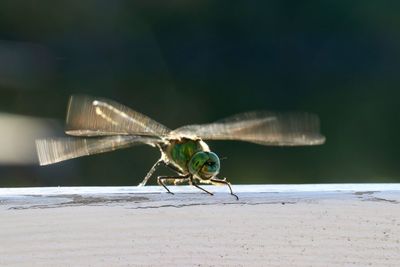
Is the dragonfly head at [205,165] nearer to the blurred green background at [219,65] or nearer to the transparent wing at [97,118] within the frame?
the transparent wing at [97,118]

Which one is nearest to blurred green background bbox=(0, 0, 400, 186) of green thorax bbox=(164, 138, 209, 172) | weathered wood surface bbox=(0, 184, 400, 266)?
green thorax bbox=(164, 138, 209, 172)

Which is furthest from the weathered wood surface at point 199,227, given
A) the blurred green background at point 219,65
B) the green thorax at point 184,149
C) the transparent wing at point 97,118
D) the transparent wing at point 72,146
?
the blurred green background at point 219,65

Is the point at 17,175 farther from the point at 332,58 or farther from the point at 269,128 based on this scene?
the point at 269,128

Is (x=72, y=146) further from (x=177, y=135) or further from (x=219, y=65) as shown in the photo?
(x=219, y=65)

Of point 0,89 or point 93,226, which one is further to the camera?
point 0,89

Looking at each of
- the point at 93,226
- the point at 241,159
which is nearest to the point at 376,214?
the point at 93,226

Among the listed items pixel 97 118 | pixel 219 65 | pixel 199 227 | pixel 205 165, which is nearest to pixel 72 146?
pixel 97 118
